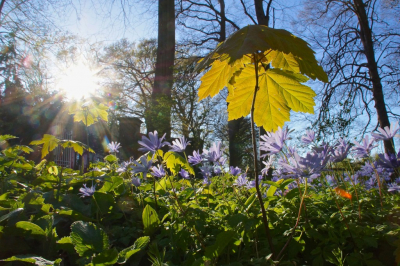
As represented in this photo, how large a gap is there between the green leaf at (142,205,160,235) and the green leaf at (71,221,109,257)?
1.11 feet

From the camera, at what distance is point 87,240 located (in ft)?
3.36

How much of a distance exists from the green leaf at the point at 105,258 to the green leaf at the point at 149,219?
0.40 m

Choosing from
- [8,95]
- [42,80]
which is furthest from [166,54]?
[42,80]

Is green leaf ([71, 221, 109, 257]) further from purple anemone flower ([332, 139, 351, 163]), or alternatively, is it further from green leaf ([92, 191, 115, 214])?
purple anemone flower ([332, 139, 351, 163])

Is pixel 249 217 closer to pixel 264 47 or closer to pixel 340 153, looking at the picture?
pixel 340 153

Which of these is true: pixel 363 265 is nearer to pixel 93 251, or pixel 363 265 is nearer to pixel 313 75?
pixel 313 75

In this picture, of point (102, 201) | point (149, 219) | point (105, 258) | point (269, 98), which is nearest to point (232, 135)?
point (102, 201)

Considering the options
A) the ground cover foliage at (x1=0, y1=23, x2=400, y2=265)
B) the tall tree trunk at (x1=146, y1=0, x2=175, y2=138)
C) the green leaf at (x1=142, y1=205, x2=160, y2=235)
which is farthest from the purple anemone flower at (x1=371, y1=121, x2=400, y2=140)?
the tall tree trunk at (x1=146, y1=0, x2=175, y2=138)

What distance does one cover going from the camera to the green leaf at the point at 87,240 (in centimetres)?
101

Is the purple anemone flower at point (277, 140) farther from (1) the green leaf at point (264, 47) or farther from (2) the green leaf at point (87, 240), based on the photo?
(2) the green leaf at point (87, 240)

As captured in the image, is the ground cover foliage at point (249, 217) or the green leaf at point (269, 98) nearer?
the ground cover foliage at point (249, 217)

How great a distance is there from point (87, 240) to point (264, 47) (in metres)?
0.91

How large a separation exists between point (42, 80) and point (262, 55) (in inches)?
635

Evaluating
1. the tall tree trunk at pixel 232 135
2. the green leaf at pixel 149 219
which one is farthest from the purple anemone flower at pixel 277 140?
the tall tree trunk at pixel 232 135
